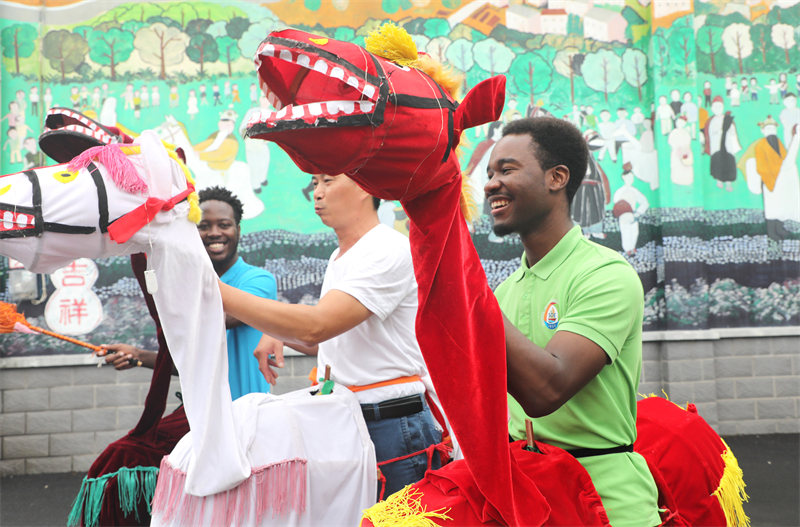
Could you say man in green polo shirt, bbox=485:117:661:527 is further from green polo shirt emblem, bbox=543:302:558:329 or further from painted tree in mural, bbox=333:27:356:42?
painted tree in mural, bbox=333:27:356:42

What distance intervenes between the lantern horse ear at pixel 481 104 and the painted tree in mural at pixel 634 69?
5442 mm

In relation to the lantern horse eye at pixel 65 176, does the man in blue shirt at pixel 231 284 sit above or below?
below

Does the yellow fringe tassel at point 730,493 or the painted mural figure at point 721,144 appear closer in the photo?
the yellow fringe tassel at point 730,493

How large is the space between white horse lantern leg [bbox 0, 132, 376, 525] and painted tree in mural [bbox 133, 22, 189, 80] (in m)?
4.39

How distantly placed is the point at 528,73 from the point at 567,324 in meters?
4.95

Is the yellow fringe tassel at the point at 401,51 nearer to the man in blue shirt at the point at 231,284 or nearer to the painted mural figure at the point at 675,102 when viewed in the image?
the man in blue shirt at the point at 231,284

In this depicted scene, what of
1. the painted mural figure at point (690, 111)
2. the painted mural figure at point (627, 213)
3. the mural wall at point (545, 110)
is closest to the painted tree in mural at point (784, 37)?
the mural wall at point (545, 110)

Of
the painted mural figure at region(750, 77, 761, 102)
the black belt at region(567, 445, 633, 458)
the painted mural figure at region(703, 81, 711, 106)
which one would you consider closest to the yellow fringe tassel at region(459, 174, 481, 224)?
the black belt at region(567, 445, 633, 458)

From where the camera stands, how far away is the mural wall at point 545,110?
220 inches

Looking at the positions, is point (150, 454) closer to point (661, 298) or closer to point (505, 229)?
point (505, 229)

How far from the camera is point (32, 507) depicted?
182 inches

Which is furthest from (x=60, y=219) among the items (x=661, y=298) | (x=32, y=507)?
(x=661, y=298)

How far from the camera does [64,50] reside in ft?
18.3

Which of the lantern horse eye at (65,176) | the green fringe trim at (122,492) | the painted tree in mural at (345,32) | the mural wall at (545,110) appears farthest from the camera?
the painted tree in mural at (345,32)
